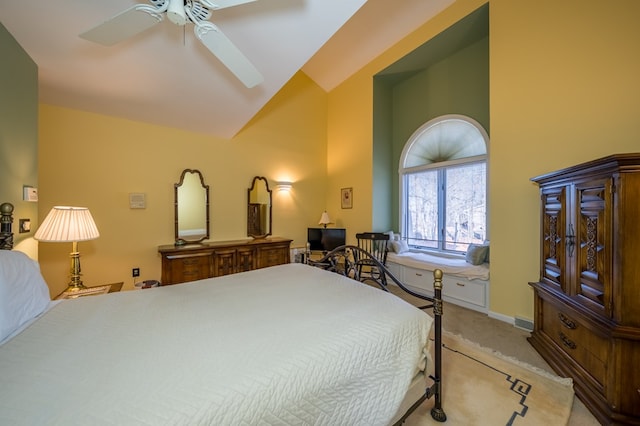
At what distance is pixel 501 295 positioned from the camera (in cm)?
279

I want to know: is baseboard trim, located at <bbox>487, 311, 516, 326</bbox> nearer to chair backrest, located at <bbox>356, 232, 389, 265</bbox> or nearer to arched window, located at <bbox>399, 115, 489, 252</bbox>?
arched window, located at <bbox>399, 115, 489, 252</bbox>

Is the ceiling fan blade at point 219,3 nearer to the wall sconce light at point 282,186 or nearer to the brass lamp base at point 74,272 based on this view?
the brass lamp base at point 74,272

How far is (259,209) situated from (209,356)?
3.55 meters

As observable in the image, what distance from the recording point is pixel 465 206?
150 inches

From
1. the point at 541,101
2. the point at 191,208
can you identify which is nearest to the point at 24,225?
the point at 191,208

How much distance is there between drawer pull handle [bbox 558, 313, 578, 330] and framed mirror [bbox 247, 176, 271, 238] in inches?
152

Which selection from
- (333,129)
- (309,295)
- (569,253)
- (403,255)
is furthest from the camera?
(333,129)

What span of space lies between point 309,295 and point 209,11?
1981 mm

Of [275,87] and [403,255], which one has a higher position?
[275,87]

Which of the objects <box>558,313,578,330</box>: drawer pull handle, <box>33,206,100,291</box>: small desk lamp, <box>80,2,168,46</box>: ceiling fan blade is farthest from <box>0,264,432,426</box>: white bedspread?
<box>80,2,168,46</box>: ceiling fan blade

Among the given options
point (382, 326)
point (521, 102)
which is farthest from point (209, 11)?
point (521, 102)

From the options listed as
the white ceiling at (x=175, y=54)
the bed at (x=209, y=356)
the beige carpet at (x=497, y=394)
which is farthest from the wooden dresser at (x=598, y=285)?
the white ceiling at (x=175, y=54)

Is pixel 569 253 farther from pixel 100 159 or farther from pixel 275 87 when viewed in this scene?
pixel 100 159

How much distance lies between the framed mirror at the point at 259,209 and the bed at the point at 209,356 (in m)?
2.69
